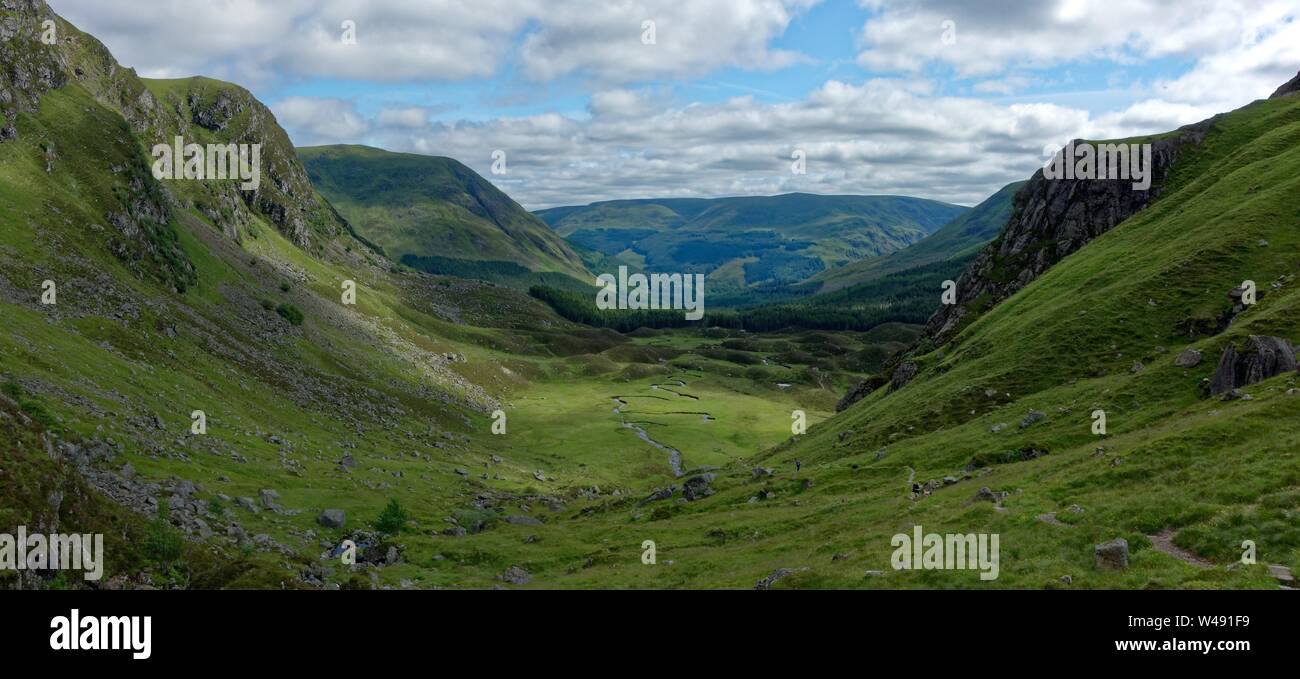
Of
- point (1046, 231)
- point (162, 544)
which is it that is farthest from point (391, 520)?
point (1046, 231)

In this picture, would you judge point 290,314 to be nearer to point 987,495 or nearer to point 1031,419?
point 1031,419

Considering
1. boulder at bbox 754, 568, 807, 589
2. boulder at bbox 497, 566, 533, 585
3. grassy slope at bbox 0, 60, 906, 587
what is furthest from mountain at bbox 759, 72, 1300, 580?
grassy slope at bbox 0, 60, 906, 587

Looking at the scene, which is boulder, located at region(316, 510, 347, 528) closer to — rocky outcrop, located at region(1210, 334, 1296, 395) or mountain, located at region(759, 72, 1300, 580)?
mountain, located at region(759, 72, 1300, 580)

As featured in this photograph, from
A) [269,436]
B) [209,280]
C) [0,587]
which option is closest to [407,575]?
[0,587]

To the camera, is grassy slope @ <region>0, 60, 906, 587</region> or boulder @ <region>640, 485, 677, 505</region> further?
boulder @ <region>640, 485, 677, 505</region>

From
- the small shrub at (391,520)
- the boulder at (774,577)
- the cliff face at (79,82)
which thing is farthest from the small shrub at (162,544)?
the cliff face at (79,82)
